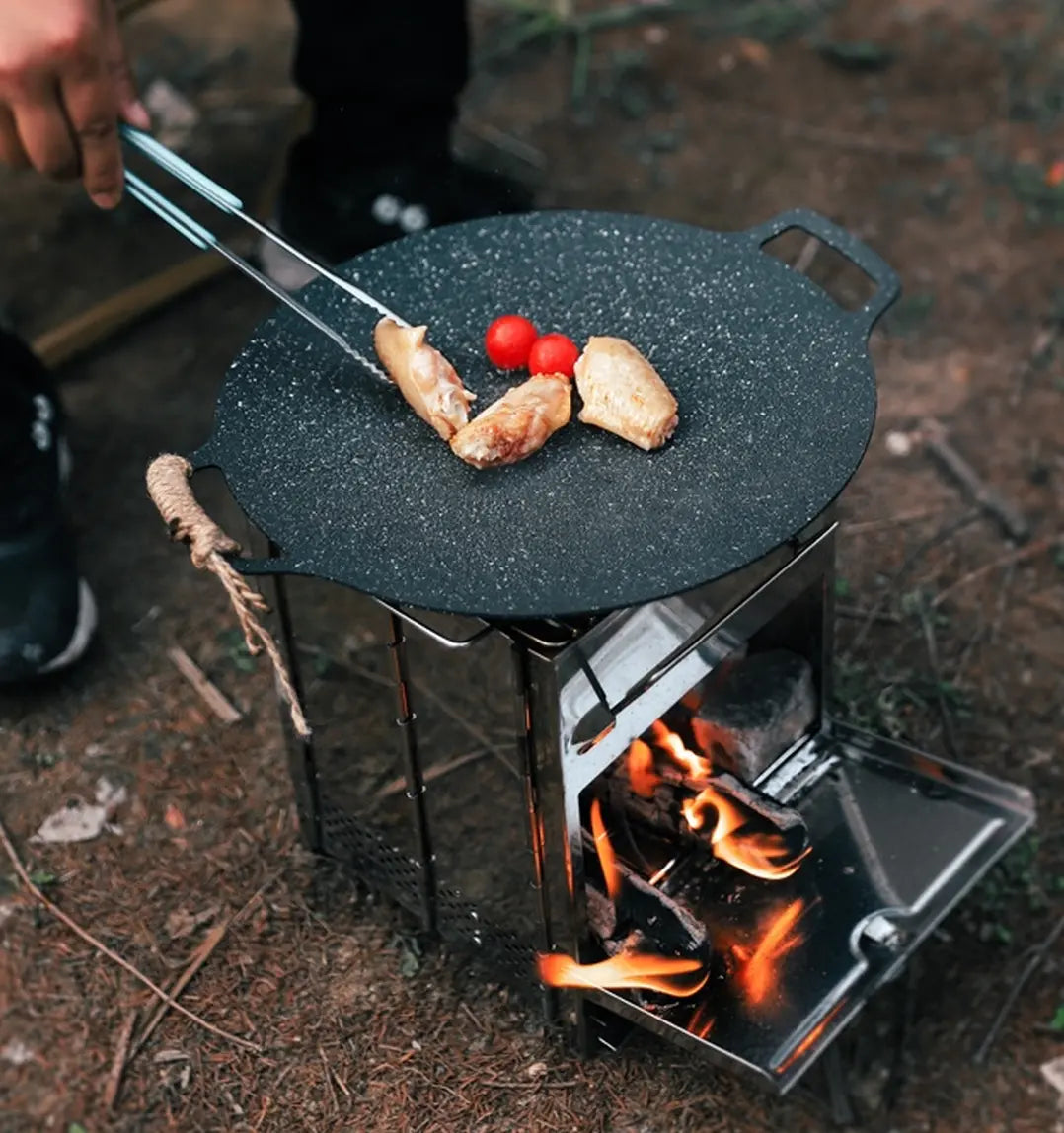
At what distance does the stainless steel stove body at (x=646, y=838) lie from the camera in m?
2.42

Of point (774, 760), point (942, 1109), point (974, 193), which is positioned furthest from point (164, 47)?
point (942, 1109)

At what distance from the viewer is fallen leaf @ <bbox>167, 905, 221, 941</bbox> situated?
10.0 ft

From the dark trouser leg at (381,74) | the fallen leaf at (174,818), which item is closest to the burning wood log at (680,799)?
the fallen leaf at (174,818)

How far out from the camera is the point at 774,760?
118 inches

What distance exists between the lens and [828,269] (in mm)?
4766

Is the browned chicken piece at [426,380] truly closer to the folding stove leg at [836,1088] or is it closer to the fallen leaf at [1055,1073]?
the folding stove leg at [836,1088]

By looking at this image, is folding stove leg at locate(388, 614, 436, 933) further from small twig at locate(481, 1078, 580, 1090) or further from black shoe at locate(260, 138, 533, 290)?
black shoe at locate(260, 138, 533, 290)

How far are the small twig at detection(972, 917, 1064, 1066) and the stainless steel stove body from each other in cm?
39

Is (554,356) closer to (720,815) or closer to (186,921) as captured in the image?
Result: (720,815)

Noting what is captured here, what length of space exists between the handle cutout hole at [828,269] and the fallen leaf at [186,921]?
268 centimetres

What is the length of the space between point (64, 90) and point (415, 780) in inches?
50.4

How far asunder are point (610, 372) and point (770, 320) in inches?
14.9

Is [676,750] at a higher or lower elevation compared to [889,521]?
higher

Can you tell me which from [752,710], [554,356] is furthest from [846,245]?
[752,710]
